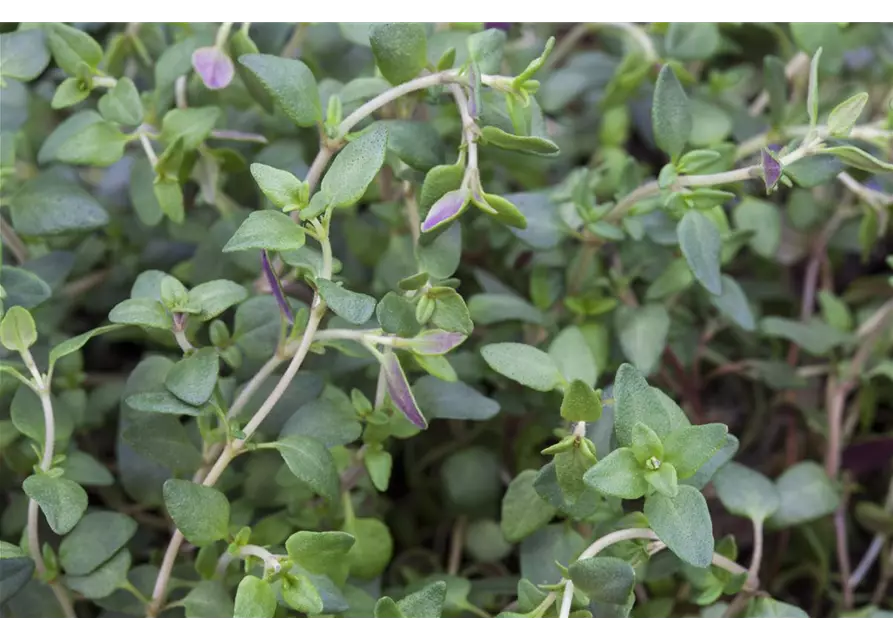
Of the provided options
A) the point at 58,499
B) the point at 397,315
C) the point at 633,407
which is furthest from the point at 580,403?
the point at 58,499

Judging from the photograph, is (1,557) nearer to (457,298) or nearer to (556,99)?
(457,298)

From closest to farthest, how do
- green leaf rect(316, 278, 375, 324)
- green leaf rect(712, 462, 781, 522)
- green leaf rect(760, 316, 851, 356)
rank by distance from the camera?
1. green leaf rect(316, 278, 375, 324)
2. green leaf rect(712, 462, 781, 522)
3. green leaf rect(760, 316, 851, 356)

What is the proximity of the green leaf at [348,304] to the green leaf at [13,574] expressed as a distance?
0.33 m

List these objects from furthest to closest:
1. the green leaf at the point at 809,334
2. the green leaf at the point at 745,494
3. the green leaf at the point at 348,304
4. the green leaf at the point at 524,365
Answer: the green leaf at the point at 809,334, the green leaf at the point at 745,494, the green leaf at the point at 524,365, the green leaf at the point at 348,304

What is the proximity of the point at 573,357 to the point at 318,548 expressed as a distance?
0.26m

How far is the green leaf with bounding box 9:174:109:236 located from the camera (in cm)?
77

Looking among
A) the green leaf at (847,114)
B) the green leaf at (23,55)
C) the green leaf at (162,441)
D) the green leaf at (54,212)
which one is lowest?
the green leaf at (162,441)

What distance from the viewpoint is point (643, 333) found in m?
0.82

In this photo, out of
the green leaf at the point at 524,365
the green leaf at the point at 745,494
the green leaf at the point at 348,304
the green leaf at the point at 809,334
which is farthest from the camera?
the green leaf at the point at 809,334

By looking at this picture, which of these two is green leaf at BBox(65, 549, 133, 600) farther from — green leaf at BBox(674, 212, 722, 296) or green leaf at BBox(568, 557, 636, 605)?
green leaf at BBox(674, 212, 722, 296)

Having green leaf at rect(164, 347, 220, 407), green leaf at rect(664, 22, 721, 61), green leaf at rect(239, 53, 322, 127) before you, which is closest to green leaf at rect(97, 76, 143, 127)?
green leaf at rect(239, 53, 322, 127)

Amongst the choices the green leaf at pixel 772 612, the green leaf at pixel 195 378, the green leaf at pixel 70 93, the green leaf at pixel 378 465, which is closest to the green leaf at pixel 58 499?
the green leaf at pixel 195 378

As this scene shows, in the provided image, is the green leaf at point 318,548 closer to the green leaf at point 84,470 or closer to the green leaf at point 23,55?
the green leaf at point 84,470

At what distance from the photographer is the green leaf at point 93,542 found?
723 mm
